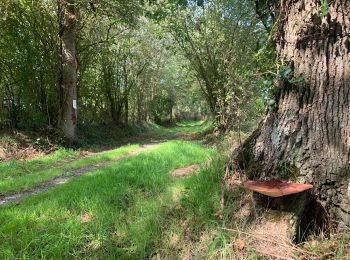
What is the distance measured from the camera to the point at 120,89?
22047mm

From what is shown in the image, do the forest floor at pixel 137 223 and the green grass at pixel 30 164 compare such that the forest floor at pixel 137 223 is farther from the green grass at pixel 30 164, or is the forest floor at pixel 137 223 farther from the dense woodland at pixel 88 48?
the dense woodland at pixel 88 48

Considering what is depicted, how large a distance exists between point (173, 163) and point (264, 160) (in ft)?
13.0

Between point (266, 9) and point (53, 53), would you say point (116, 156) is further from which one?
point (266, 9)

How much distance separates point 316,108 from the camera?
3199 mm

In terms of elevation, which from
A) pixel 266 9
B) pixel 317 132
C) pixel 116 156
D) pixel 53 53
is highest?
pixel 53 53

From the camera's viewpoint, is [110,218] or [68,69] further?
[68,69]

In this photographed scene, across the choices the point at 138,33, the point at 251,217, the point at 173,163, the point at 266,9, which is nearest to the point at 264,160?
the point at 251,217

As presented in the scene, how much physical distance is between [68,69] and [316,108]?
11.5 meters

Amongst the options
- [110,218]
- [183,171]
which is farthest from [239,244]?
[183,171]

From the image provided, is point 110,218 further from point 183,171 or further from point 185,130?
point 185,130

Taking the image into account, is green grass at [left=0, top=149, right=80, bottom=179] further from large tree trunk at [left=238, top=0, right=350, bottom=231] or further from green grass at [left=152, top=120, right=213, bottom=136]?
green grass at [left=152, top=120, right=213, bottom=136]

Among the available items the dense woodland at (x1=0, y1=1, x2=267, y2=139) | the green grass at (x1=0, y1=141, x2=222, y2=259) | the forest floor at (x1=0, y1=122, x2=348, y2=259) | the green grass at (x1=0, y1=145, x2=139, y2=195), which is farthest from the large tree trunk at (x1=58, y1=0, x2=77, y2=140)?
the green grass at (x1=0, y1=141, x2=222, y2=259)

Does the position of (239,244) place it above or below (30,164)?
above

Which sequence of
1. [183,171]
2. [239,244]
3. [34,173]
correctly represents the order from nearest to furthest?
1. [239,244]
2. [183,171]
3. [34,173]
